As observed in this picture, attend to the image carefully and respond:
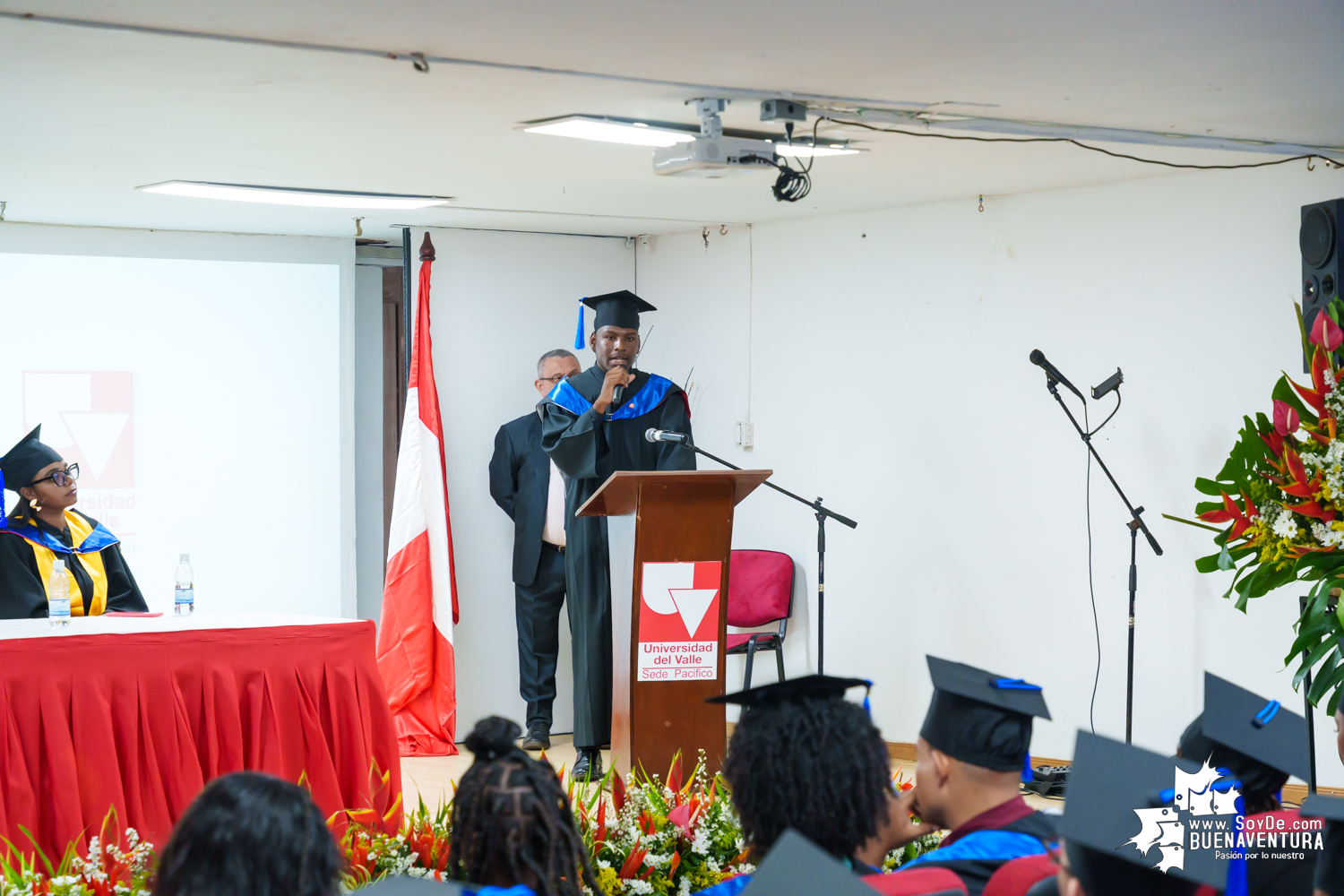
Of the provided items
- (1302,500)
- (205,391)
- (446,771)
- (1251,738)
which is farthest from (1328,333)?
(205,391)

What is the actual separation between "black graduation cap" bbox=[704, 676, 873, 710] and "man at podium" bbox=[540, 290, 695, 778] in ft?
8.78

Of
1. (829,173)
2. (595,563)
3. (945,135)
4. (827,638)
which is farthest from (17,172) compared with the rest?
(827,638)

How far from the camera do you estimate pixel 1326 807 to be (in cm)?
154

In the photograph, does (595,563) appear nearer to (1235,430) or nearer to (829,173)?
(829,173)

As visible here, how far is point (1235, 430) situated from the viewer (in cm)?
454

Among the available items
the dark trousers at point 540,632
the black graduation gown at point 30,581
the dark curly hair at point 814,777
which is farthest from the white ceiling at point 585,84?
the dark trousers at point 540,632

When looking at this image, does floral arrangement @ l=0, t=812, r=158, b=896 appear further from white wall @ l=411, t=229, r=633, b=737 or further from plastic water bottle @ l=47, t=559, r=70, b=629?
white wall @ l=411, t=229, r=633, b=737

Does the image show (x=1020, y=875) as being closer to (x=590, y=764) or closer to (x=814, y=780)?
(x=814, y=780)

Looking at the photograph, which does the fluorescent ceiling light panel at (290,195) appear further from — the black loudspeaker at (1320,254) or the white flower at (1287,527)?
the white flower at (1287,527)

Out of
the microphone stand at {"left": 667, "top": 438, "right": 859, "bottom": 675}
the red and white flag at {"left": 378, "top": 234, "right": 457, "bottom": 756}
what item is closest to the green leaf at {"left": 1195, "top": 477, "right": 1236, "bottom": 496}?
the microphone stand at {"left": 667, "top": 438, "right": 859, "bottom": 675}

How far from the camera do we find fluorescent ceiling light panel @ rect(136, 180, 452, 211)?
4.75 metres

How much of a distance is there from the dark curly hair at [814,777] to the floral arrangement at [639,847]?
2.97 feet

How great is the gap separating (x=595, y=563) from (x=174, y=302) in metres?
2.30

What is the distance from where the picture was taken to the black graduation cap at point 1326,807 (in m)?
1.52
